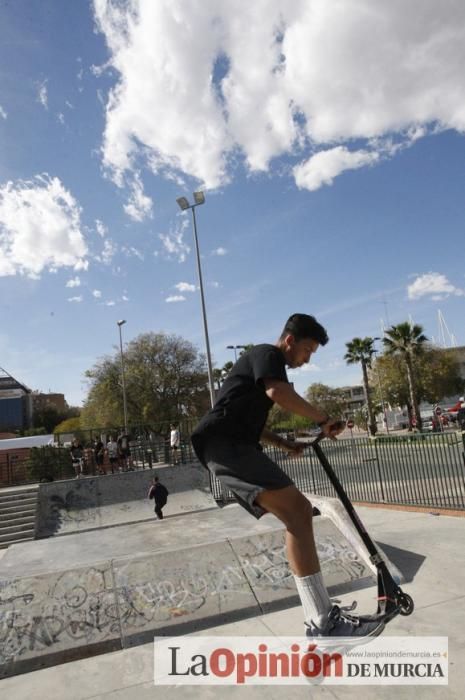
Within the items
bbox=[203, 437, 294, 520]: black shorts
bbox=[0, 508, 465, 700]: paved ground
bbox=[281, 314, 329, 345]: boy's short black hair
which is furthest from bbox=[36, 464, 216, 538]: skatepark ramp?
bbox=[281, 314, 329, 345]: boy's short black hair

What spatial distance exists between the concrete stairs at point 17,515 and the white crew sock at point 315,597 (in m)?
12.7

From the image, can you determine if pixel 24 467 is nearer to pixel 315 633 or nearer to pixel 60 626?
pixel 60 626

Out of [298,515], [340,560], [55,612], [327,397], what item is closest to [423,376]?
Answer: [327,397]

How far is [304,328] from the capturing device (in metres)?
2.91

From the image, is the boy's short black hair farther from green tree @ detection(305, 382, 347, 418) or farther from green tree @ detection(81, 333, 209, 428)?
green tree @ detection(305, 382, 347, 418)

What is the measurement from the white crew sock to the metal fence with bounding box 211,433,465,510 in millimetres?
7099

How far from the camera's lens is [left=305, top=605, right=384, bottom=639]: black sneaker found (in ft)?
8.86

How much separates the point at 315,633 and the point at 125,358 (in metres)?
42.3

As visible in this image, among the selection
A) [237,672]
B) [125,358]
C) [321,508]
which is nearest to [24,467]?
[321,508]

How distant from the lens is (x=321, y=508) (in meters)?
6.14

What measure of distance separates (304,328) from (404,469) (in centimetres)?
919

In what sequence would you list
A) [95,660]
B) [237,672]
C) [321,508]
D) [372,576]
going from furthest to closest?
[321,508], [372,576], [95,660], [237,672]

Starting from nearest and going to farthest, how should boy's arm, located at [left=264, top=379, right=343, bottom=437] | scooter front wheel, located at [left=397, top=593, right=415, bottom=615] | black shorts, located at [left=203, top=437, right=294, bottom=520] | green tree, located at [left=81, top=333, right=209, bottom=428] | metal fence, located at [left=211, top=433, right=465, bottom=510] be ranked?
1. boy's arm, located at [left=264, top=379, right=343, bottom=437]
2. black shorts, located at [left=203, top=437, right=294, bottom=520]
3. scooter front wheel, located at [left=397, top=593, right=415, bottom=615]
4. metal fence, located at [left=211, top=433, right=465, bottom=510]
5. green tree, located at [left=81, top=333, right=209, bottom=428]

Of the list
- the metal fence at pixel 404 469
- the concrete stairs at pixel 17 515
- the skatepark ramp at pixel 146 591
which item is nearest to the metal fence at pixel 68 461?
the concrete stairs at pixel 17 515
